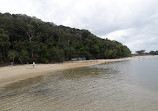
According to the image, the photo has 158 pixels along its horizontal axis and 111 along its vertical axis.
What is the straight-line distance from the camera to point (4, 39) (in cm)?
3712

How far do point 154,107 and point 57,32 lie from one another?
2337 inches

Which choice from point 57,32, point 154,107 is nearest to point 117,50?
point 57,32

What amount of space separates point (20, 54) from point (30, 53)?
5.04 metres

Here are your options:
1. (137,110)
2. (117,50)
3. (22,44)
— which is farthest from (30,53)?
(117,50)

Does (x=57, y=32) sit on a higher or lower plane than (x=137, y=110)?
higher

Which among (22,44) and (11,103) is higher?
(22,44)

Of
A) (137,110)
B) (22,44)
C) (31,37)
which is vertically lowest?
(137,110)

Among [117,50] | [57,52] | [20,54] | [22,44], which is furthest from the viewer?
[117,50]

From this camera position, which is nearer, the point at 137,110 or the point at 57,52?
the point at 137,110

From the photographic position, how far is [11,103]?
28.6ft

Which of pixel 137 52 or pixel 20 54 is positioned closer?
pixel 20 54

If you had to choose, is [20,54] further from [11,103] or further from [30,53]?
[11,103]

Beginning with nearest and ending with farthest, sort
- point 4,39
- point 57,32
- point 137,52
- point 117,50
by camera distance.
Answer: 1. point 4,39
2. point 57,32
3. point 117,50
4. point 137,52

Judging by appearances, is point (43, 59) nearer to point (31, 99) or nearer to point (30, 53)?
point (30, 53)
